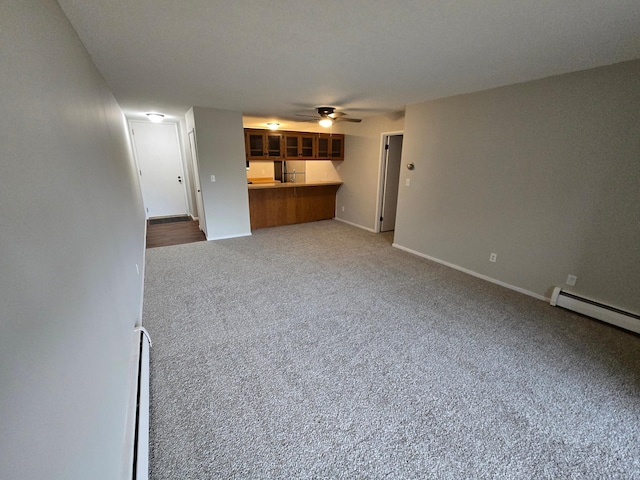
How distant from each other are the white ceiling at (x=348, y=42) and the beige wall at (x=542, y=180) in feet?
0.87

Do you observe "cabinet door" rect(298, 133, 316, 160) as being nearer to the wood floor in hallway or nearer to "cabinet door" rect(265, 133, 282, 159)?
"cabinet door" rect(265, 133, 282, 159)

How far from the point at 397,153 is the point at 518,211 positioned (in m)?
2.65

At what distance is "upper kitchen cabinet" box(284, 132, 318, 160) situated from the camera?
5.55 m

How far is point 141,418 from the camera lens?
145 centimetres

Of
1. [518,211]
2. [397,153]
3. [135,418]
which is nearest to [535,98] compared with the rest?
[518,211]

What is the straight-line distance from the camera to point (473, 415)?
1631mm

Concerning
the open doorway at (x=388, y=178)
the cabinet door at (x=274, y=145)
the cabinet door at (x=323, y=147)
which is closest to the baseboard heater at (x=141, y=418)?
the cabinet door at (x=274, y=145)

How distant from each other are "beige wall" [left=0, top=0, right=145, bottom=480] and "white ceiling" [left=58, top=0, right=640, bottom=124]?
22.0 inches

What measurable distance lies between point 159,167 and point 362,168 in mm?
4910

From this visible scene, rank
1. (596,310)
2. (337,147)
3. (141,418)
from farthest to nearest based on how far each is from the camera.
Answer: (337,147), (596,310), (141,418)

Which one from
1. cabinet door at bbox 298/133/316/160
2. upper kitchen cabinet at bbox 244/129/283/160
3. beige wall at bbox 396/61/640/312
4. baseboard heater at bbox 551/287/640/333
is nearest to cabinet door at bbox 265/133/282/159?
upper kitchen cabinet at bbox 244/129/283/160

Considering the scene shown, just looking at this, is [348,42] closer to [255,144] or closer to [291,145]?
[255,144]

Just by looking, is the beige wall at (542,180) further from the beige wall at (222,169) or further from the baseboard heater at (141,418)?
the baseboard heater at (141,418)

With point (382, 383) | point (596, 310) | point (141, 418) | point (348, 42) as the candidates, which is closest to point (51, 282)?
point (141, 418)
